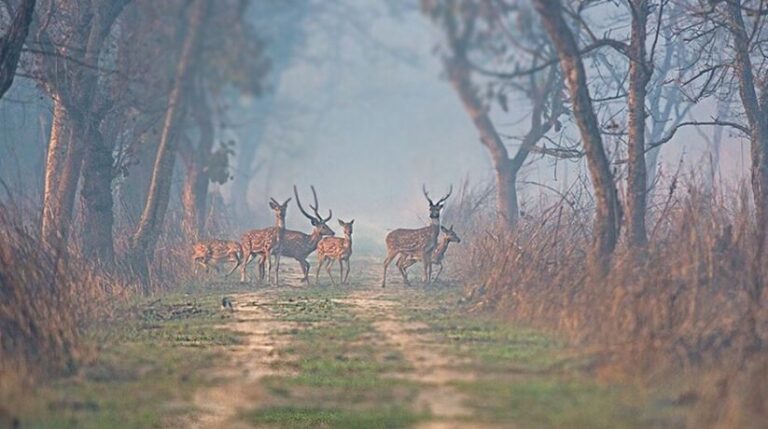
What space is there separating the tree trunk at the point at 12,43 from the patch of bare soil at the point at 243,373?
10.3 feet

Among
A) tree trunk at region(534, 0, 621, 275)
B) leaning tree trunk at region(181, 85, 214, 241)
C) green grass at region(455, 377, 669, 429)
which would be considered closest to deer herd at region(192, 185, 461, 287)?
leaning tree trunk at region(181, 85, 214, 241)

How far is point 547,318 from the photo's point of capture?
942cm

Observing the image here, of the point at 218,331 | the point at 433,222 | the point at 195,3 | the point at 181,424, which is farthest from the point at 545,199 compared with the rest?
the point at 181,424

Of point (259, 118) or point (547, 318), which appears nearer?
point (547, 318)

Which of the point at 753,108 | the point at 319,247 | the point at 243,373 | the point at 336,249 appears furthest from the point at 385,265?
the point at 243,373

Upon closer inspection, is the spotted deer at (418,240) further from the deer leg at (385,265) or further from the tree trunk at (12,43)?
the tree trunk at (12,43)

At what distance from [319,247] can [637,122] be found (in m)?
5.93

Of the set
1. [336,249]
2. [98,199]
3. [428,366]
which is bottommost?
[428,366]

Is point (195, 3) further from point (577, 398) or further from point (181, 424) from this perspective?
point (577, 398)

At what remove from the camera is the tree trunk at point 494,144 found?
968 centimetres

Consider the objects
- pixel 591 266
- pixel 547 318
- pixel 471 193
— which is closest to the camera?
pixel 547 318

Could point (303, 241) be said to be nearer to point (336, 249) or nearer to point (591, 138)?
point (336, 249)

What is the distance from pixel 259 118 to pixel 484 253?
341 centimetres

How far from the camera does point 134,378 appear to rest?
27.5ft
